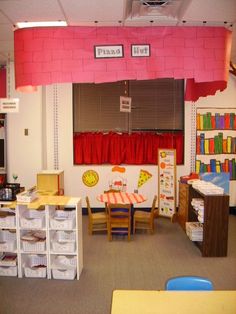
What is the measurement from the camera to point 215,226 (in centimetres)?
524

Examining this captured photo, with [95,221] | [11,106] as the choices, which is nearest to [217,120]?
[95,221]

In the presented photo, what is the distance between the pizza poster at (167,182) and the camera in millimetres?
7262

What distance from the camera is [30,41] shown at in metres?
3.13

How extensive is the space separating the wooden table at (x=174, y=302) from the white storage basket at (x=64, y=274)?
2219 mm

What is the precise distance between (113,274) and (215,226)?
1843 mm

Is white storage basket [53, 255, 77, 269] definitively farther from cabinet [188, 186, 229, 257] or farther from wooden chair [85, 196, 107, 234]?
cabinet [188, 186, 229, 257]

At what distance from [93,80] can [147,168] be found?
15.9ft

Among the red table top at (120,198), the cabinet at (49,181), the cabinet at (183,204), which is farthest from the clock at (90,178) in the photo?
the cabinet at (183,204)

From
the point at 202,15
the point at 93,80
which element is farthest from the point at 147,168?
the point at 93,80

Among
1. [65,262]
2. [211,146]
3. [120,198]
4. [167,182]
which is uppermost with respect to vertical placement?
[211,146]

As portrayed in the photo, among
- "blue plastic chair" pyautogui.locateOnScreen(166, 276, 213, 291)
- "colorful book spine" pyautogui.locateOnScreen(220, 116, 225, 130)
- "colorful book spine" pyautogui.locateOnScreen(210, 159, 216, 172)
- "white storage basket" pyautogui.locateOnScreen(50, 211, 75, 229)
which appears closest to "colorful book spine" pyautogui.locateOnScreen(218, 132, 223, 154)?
"colorful book spine" pyautogui.locateOnScreen(220, 116, 225, 130)

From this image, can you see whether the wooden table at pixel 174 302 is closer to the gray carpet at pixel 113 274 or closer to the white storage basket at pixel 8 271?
the gray carpet at pixel 113 274

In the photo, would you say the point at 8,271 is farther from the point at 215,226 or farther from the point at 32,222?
the point at 215,226

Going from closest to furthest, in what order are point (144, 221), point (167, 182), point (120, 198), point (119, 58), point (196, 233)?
point (119, 58) → point (196, 233) → point (120, 198) → point (144, 221) → point (167, 182)
